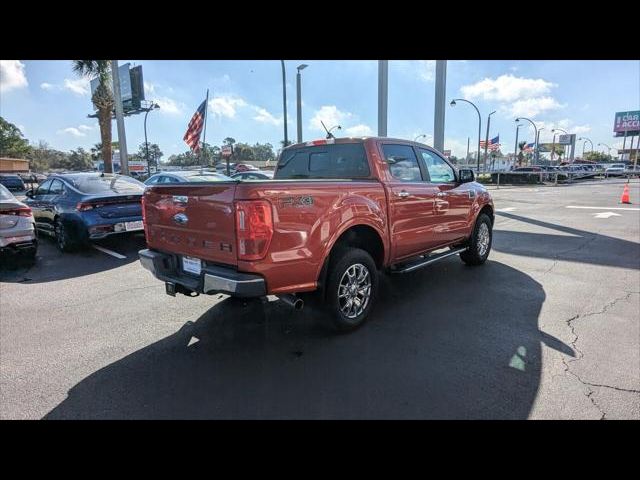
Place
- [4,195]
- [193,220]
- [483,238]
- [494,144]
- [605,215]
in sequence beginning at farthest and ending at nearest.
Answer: [494,144] < [605,215] < [4,195] < [483,238] < [193,220]

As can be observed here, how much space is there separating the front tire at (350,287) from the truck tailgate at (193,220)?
104 centimetres

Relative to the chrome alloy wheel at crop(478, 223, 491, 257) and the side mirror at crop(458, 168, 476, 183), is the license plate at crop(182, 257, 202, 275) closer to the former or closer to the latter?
the side mirror at crop(458, 168, 476, 183)

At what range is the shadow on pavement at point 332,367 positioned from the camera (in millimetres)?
2678

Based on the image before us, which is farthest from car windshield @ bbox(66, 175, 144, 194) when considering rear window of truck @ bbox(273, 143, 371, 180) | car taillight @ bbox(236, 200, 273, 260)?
car taillight @ bbox(236, 200, 273, 260)

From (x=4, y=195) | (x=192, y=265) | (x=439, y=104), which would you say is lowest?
(x=192, y=265)

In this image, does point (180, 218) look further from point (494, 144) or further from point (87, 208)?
point (494, 144)

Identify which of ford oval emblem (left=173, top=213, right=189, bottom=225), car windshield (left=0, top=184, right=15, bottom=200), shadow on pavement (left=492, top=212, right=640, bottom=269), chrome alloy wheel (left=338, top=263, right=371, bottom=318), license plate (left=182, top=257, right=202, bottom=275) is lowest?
shadow on pavement (left=492, top=212, right=640, bottom=269)

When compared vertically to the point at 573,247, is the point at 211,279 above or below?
above

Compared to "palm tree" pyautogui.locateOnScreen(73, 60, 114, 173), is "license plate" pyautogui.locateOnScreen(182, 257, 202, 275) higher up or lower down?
lower down

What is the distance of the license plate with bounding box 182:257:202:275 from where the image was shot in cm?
351

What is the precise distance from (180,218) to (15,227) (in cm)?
437

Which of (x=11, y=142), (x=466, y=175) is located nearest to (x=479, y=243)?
(x=466, y=175)

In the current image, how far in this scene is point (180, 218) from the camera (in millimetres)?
3617

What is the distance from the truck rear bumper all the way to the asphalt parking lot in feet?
1.34
